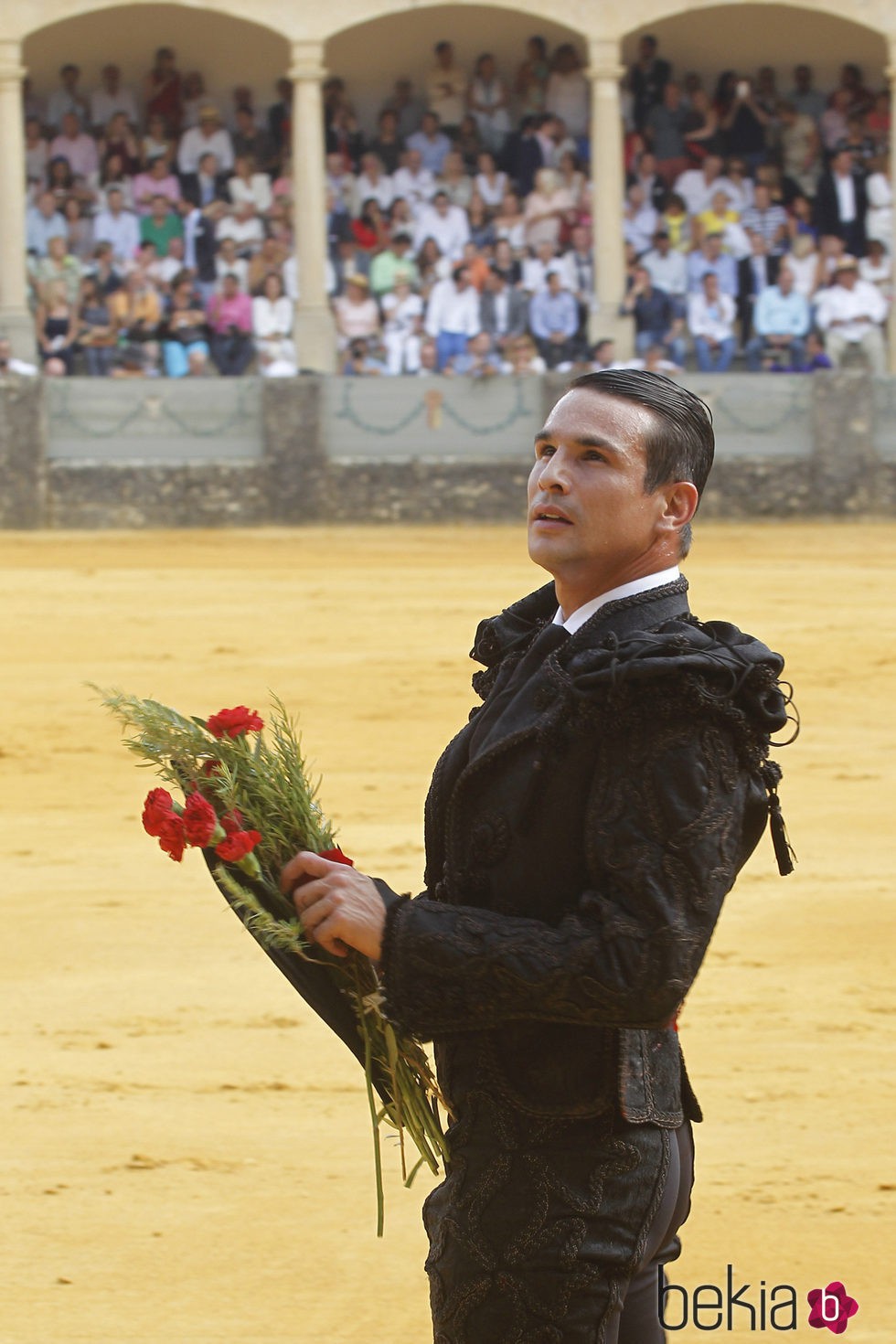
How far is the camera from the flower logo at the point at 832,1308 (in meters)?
4.04

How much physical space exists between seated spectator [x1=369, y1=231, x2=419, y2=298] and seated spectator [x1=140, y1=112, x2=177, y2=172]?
9.03ft

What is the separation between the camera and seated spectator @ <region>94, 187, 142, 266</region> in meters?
21.7

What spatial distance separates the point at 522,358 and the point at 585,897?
18470 millimetres

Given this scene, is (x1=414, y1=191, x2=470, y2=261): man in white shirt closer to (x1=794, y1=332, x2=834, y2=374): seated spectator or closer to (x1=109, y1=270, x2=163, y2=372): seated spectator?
(x1=109, y1=270, x2=163, y2=372): seated spectator

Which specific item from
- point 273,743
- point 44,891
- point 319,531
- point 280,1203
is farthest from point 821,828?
point 319,531

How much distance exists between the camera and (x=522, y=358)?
2039 centimetres

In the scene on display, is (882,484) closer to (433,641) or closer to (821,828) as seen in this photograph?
(433,641)

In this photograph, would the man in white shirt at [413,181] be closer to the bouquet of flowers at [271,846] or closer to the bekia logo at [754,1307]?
the bekia logo at [754,1307]

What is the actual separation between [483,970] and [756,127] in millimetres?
22346

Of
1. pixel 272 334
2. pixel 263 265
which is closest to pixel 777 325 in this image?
pixel 272 334

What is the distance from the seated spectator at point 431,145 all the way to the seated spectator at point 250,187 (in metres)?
1.72

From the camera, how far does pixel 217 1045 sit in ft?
19.1

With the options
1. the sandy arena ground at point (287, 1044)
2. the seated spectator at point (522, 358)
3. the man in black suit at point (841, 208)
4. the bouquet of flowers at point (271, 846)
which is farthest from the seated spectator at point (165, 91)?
the bouquet of flowers at point (271, 846)

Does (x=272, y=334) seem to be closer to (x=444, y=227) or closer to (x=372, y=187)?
(x=444, y=227)
